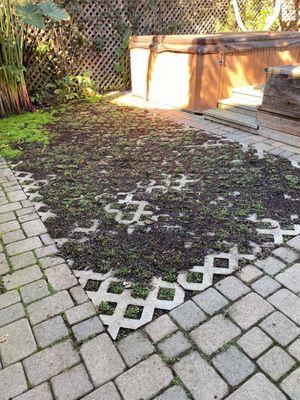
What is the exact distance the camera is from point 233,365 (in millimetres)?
1562

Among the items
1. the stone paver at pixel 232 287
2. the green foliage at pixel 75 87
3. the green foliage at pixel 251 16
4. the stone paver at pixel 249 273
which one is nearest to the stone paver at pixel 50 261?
the stone paver at pixel 232 287

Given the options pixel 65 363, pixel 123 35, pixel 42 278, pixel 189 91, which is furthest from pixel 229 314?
pixel 123 35

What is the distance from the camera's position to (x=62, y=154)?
4.20 metres

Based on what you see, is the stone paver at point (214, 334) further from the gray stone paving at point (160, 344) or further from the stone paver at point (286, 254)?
the stone paver at point (286, 254)

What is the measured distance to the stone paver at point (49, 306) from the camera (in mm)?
1857

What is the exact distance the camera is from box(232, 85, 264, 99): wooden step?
5281mm

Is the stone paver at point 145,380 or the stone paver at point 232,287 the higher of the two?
the stone paver at point 232,287

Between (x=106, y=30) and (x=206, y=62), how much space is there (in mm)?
3215

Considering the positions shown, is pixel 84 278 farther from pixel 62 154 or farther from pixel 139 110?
pixel 139 110

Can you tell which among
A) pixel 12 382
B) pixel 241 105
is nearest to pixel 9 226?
pixel 12 382

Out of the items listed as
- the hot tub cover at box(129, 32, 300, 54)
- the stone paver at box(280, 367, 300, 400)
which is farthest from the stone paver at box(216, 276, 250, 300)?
the hot tub cover at box(129, 32, 300, 54)

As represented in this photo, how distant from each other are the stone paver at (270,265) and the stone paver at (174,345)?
77 centimetres

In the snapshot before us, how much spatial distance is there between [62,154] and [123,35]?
451 cm

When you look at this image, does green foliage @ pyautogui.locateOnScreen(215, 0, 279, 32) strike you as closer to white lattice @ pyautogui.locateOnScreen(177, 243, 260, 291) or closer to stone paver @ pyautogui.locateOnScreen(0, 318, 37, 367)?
white lattice @ pyautogui.locateOnScreen(177, 243, 260, 291)
